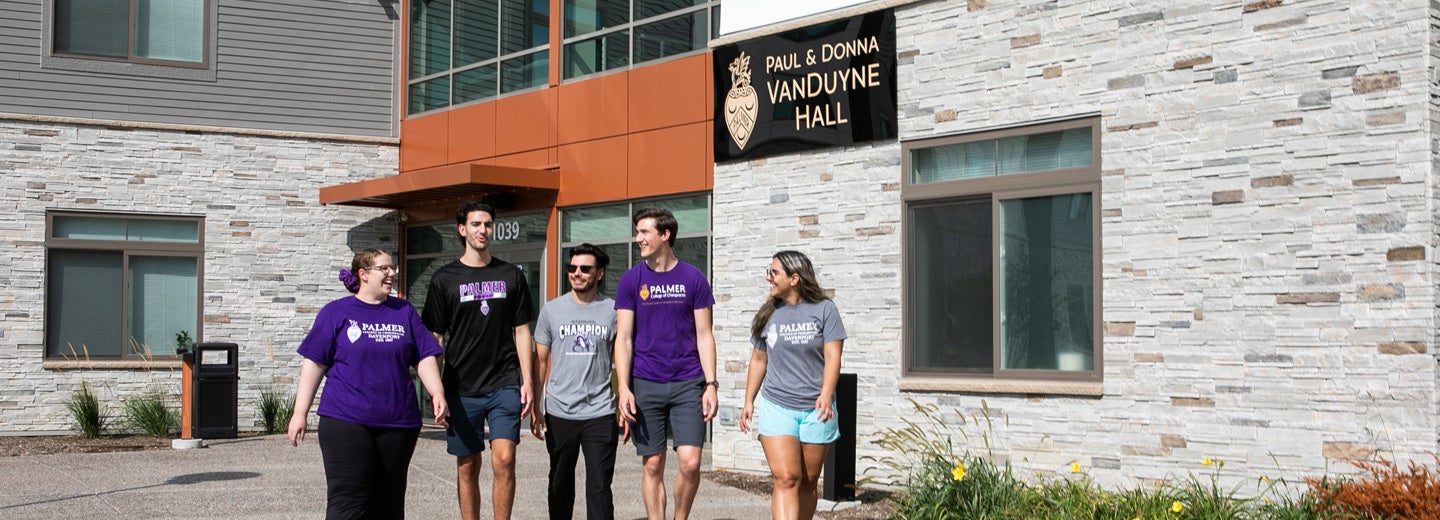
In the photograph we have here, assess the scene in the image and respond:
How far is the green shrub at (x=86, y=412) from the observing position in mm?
16672

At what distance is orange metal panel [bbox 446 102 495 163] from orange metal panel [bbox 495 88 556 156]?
0.58 ft

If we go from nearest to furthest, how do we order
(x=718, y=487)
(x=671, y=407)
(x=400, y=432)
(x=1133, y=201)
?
1. (x=400, y=432)
2. (x=671, y=407)
3. (x=1133, y=201)
4. (x=718, y=487)

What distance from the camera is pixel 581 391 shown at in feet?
25.6

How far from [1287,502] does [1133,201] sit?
2.33 metres

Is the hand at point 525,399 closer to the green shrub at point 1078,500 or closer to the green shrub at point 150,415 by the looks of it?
the green shrub at point 1078,500

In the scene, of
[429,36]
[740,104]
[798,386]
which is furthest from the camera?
[429,36]

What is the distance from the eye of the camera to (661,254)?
794 cm

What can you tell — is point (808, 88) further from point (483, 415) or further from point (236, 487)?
point (236, 487)

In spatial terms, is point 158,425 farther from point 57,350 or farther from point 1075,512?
point 1075,512

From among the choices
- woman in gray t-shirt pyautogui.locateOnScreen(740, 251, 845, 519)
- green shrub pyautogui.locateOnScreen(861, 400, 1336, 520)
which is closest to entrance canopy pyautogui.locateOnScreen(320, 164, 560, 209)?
green shrub pyautogui.locateOnScreen(861, 400, 1336, 520)

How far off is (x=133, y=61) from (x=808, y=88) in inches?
392

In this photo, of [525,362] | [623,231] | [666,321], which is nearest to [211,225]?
[623,231]

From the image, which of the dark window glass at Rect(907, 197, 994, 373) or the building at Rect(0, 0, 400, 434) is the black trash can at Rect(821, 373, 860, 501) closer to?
the dark window glass at Rect(907, 197, 994, 373)

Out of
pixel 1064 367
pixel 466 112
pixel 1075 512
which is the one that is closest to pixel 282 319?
pixel 466 112
